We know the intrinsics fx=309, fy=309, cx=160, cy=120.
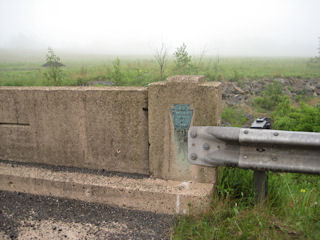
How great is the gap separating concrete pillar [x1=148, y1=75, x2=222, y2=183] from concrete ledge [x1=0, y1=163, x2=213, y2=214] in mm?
138

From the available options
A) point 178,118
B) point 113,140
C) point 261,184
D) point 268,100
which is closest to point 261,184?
point 261,184

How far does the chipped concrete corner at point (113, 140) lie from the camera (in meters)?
3.23

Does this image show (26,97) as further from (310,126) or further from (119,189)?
(310,126)

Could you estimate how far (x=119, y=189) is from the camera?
3.38 m

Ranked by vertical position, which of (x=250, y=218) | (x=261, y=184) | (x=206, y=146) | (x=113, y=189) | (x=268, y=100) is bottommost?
(x=268, y=100)

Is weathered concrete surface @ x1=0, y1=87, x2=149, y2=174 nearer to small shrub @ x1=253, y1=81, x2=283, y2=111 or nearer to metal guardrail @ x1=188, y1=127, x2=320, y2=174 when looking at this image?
metal guardrail @ x1=188, y1=127, x2=320, y2=174

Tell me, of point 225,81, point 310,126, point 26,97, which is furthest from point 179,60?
point 225,81

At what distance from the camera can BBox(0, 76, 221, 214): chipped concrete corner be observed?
3227mm

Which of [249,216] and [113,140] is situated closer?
[249,216]

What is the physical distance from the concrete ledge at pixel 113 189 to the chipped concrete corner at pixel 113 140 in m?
0.01

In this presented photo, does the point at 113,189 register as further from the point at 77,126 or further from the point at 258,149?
the point at 258,149

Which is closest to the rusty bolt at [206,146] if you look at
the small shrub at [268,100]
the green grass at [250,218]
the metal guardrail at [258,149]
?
the metal guardrail at [258,149]

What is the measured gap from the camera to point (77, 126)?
3754mm

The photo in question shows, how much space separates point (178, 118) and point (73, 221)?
1506 mm
